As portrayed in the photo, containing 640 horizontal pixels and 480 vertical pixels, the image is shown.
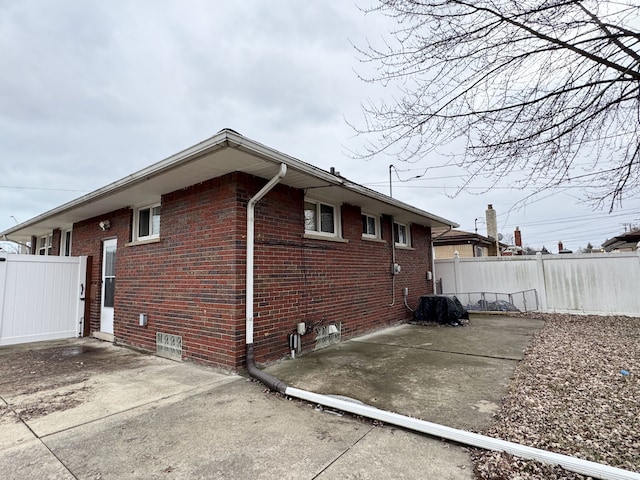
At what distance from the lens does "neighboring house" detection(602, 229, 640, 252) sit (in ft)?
A: 48.2

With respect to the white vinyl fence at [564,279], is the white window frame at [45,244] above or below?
above

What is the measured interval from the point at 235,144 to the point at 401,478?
3336 mm

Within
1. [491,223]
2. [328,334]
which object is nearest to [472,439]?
[328,334]

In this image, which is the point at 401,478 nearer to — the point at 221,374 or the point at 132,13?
the point at 221,374

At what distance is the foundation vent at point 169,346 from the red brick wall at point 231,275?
11cm

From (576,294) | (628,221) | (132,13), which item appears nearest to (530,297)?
(576,294)

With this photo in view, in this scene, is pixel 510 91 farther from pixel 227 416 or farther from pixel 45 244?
pixel 45 244

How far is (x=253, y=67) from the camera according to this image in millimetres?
5902

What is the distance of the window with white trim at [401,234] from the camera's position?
9.17 meters

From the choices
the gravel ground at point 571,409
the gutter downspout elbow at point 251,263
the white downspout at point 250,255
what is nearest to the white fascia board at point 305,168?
the gutter downspout elbow at point 251,263

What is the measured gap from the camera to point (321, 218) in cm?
645

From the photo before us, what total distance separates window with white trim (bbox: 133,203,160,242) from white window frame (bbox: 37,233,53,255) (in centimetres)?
632

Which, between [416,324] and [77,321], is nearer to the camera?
[77,321]

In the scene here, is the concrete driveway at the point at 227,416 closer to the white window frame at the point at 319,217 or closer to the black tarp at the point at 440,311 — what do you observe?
the white window frame at the point at 319,217
